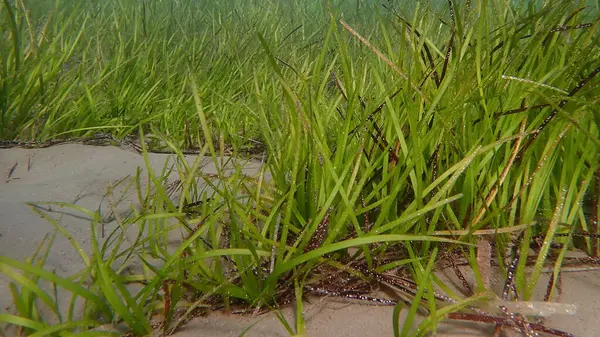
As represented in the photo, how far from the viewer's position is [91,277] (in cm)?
118

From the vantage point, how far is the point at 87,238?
1411mm

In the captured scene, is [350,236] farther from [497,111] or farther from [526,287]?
[497,111]

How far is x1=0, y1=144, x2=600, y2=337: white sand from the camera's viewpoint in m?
1.05

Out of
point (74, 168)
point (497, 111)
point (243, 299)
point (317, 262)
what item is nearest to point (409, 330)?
point (317, 262)

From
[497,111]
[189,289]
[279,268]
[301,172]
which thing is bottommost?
[189,289]

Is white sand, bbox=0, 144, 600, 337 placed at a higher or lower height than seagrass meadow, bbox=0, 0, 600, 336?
lower

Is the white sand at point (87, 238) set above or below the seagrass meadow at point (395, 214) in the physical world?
below

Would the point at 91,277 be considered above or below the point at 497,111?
below

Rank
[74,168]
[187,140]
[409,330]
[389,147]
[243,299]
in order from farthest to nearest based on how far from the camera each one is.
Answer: [187,140]
[74,168]
[389,147]
[243,299]
[409,330]

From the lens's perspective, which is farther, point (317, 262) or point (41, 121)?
point (41, 121)

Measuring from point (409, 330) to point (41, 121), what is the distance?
2.07 m

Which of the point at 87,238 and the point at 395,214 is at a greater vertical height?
the point at 395,214

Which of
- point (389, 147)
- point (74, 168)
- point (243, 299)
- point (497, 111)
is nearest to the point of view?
point (243, 299)

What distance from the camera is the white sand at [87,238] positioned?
105cm
